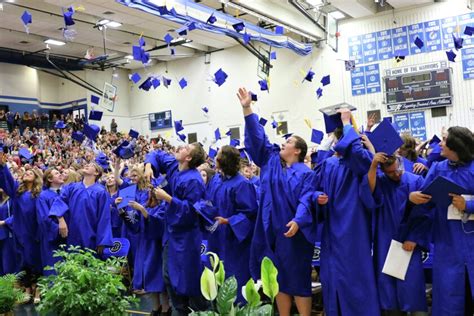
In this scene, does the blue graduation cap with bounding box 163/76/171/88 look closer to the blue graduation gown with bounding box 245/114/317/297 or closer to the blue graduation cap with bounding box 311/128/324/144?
the blue graduation cap with bounding box 311/128/324/144

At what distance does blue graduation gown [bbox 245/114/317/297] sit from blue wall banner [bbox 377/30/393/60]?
1304 cm

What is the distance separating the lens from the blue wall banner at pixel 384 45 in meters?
15.8

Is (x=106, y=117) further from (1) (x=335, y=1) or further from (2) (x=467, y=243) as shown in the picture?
(2) (x=467, y=243)

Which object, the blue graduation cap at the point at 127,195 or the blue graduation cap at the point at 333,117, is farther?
the blue graduation cap at the point at 127,195

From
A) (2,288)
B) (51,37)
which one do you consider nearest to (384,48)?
(51,37)

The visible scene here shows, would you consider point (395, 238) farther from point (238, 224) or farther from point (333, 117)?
point (238, 224)

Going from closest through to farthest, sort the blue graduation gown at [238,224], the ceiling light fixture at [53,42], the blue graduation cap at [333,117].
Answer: the blue graduation cap at [333,117] → the blue graduation gown at [238,224] → the ceiling light fixture at [53,42]

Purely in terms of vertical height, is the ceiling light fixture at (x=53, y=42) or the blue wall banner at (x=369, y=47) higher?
the ceiling light fixture at (x=53, y=42)

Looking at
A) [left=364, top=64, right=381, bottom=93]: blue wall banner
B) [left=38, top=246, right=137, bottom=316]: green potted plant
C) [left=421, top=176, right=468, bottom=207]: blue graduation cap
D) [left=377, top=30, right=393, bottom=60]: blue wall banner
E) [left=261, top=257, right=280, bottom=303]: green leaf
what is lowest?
[left=38, top=246, right=137, bottom=316]: green potted plant

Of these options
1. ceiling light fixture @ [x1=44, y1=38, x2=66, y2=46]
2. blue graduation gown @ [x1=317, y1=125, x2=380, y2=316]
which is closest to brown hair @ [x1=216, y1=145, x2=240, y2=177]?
blue graduation gown @ [x1=317, y1=125, x2=380, y2=316]

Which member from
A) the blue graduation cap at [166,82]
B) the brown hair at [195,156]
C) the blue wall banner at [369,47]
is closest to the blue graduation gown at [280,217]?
the brown hair at [195,156]

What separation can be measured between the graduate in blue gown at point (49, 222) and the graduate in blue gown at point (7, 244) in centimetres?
79

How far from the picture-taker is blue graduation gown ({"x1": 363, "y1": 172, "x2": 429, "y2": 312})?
3293 millimetres

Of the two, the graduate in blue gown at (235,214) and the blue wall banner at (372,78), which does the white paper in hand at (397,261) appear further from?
the blue wall banner at (372,78)
